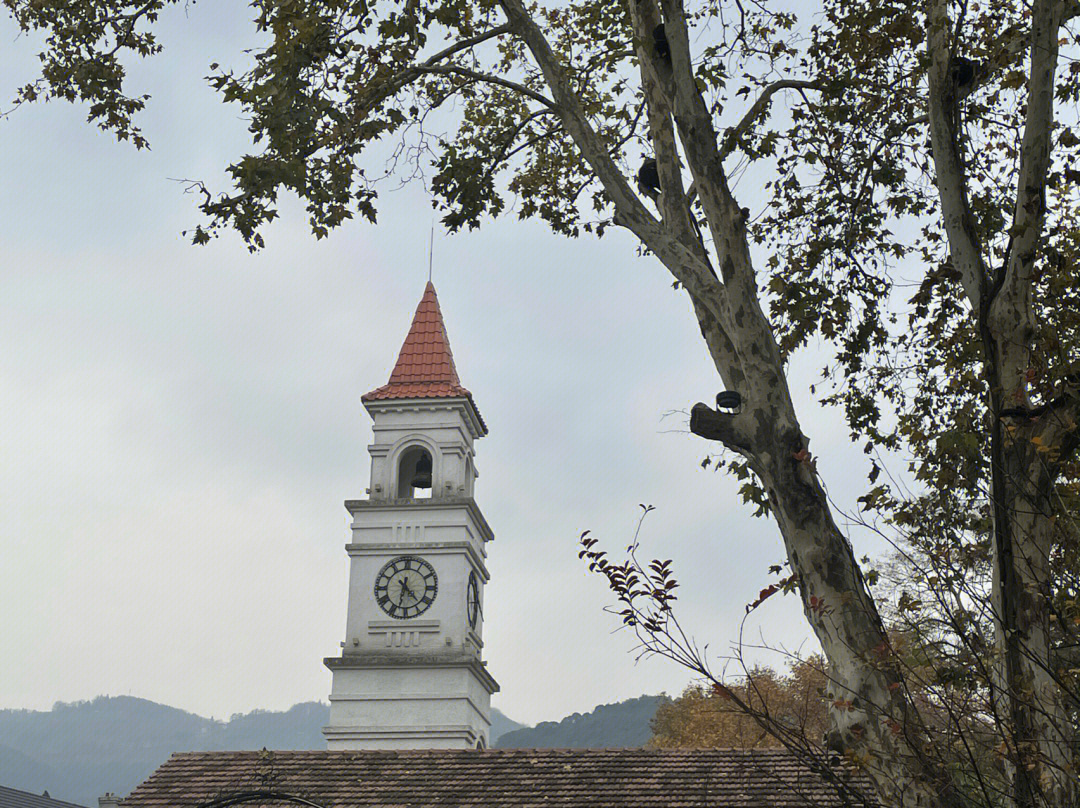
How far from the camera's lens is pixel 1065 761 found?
6598mm

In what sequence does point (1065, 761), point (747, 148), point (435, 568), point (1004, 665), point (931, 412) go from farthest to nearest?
point (435, 568) < point (931, 412) < point (747, 148) < point (1004, 665) < point (1065, 761)

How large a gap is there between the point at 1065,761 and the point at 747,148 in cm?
598

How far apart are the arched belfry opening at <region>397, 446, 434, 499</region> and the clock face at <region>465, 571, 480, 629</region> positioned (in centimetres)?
295

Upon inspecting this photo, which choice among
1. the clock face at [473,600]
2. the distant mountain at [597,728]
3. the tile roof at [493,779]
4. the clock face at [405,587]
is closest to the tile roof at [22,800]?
the clock face at [405,587]

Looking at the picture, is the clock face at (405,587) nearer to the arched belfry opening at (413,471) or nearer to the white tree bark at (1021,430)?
the arched belfry opening at (413,471)

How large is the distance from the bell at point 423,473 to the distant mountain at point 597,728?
59.0 m

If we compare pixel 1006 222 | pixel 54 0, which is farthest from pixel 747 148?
pixel 54 0

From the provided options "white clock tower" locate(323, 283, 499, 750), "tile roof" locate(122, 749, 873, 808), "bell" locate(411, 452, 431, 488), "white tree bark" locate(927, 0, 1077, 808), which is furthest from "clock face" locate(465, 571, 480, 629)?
"white tree bark" locate(927, 0, 1077, 808)

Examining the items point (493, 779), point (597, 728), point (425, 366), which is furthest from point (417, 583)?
point (597, 728)

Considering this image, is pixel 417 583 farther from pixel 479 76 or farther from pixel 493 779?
pixel 479 76

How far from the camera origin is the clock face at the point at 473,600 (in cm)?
3544

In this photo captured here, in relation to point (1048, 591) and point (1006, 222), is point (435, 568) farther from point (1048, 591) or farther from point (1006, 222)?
point (1048, 591)

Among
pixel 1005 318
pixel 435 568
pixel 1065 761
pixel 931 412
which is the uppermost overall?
pixel 435 568

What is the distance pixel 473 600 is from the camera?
36.2 metres
